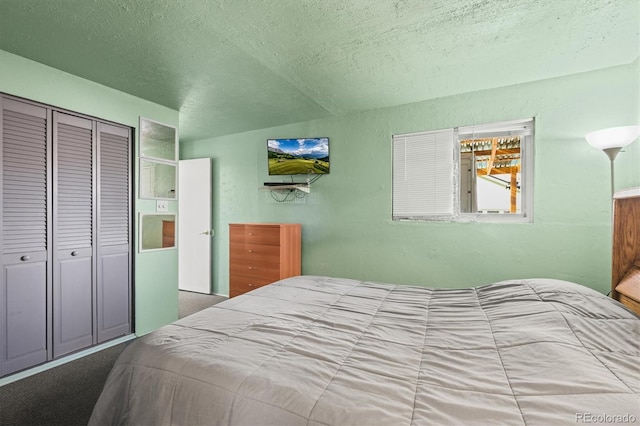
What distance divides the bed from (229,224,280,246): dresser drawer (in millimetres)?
1623

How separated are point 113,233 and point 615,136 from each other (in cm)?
408

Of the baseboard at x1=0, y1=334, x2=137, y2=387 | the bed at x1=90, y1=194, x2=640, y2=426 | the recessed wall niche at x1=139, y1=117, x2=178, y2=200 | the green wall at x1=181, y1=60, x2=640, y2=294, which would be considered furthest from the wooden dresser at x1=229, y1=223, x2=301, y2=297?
the bed at x1=90, y1=194, x2=640, y2=426

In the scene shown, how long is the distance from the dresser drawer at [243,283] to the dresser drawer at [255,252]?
0.72 feet

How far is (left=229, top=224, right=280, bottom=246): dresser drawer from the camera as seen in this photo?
3.28 meters

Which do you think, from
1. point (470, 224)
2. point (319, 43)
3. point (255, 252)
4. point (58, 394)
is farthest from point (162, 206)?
point (470, 224)

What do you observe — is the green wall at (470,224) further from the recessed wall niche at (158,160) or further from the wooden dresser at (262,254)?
the recessed wall niche at (158,160)

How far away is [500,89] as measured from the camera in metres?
2.64

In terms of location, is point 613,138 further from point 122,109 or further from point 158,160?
point 122,109

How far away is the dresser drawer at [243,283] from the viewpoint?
3344 mm

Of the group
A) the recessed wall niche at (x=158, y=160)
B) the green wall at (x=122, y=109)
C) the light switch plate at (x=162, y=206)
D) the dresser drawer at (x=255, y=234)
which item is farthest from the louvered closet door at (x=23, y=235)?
the dresser drawer at (x=255, y=234)

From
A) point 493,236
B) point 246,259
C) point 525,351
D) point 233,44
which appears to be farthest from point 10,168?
point 493,236

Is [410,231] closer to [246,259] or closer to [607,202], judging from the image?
[607,202]

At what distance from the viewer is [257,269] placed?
3371mm

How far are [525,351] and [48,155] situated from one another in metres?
3.32
